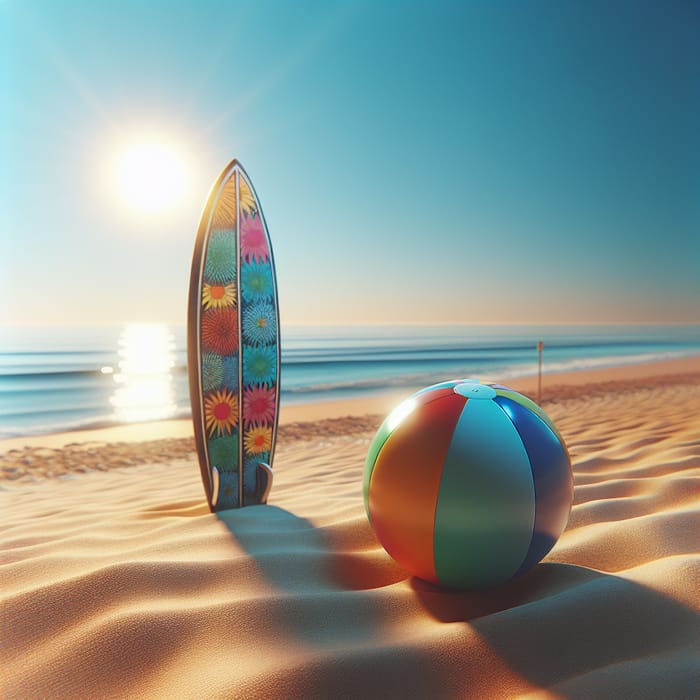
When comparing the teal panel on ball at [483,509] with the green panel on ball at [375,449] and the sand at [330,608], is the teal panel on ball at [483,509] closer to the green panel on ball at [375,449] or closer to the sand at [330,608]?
the sand at [330,608]

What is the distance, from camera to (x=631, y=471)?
3572 mm

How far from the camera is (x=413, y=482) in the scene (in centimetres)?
194

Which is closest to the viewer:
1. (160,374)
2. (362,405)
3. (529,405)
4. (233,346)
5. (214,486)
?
(529,405)

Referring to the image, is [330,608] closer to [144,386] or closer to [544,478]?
[544,478]

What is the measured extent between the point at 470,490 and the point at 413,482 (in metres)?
0.21

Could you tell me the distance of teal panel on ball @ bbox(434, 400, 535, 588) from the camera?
1849 mm

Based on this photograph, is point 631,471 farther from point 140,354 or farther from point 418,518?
point 140,354

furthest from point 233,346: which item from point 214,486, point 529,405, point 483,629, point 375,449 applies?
point 483,629

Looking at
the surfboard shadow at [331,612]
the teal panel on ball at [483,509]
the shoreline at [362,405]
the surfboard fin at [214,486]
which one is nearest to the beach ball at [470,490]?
the teal panel on ball at [483,509]

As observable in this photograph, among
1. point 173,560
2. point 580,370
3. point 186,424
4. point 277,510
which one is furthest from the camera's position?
point 580,370

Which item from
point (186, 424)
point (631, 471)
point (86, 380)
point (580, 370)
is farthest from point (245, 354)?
point (580, 370)

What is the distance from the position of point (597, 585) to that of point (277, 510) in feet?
6.86

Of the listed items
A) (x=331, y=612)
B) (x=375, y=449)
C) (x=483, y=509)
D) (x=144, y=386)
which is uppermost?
(x=375, y=449)

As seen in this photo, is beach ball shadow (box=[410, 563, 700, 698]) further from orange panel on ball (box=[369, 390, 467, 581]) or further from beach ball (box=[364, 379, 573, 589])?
orange panel on ball (box=[369, 390, 467, 581])
